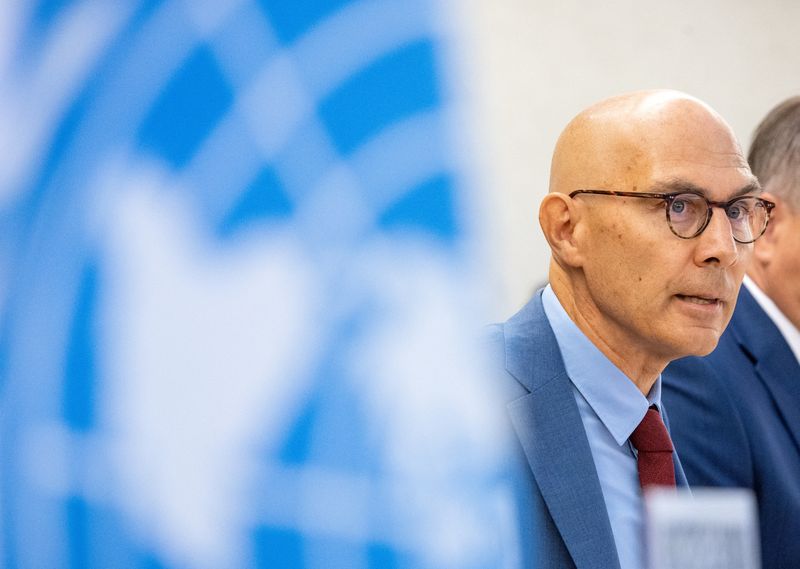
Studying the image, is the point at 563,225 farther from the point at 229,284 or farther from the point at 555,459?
the point at 229,284

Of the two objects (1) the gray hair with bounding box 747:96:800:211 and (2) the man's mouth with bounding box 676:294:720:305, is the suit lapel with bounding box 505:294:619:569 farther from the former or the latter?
(1) the gray hair with bounding box 747:96:800:211

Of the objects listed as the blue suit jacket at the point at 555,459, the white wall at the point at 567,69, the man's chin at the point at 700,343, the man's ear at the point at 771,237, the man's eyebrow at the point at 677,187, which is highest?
the white wall at the point at 567,69

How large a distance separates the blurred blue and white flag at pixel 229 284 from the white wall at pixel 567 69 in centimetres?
204

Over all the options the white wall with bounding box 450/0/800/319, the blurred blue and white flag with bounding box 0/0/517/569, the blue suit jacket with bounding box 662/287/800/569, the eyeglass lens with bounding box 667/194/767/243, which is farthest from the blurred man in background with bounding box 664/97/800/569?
the blurred blue and white flag with bounding box 0/0/517/569

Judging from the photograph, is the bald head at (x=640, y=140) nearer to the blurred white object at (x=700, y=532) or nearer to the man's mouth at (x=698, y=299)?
the man's mouth at (x=698, y=299)

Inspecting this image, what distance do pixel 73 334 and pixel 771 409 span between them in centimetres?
128

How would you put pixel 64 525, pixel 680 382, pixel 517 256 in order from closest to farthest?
pixel 64 525, pixel 680 382, pixel 517 256

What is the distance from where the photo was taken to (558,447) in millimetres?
930

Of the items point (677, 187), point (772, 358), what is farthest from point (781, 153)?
point (677, 187)

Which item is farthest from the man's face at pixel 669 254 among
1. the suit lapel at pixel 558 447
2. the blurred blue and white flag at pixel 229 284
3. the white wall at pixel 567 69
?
the white wall at pixel 567 69

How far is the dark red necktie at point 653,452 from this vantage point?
1014mm

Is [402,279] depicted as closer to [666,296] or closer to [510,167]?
[666,296]

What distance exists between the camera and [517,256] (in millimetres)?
2494

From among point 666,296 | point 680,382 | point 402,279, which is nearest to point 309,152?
point 402,279
